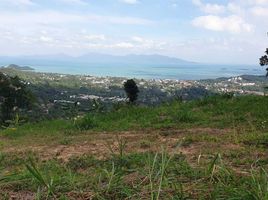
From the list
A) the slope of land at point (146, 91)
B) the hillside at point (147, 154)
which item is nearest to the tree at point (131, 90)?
the slope of land at point (146, 91)

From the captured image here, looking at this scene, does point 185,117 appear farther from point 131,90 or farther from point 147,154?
point 131,90

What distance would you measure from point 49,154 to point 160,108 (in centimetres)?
439

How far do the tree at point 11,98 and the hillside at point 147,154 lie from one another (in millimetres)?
9236

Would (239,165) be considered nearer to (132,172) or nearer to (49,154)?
(132,172)

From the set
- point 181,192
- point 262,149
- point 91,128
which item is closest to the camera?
point 181,192

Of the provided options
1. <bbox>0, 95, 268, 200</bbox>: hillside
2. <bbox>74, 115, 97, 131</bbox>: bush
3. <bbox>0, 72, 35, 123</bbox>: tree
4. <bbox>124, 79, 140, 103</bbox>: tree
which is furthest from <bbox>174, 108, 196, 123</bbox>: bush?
<bbox>0, 72, 35, 123</bbox>: tree

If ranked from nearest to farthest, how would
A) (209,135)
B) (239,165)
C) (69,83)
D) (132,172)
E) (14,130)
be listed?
1. (132,172)
2. (239,165)
3. (209,135)
4. (14,130)
5. (69,83)

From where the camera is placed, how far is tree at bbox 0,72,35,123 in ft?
63.2

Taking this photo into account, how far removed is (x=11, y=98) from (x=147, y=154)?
15971mm

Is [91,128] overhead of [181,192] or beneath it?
beneath

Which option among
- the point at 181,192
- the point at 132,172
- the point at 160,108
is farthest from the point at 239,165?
the point at 160,108

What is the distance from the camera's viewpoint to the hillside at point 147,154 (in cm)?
288

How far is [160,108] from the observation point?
34.4ft

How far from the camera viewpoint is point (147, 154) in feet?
16.8
